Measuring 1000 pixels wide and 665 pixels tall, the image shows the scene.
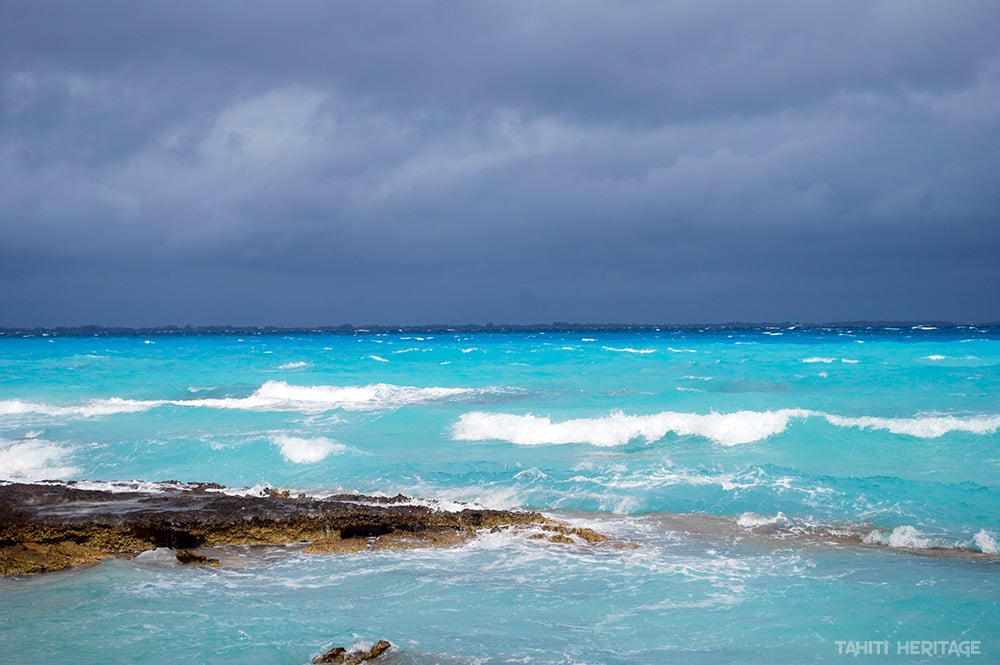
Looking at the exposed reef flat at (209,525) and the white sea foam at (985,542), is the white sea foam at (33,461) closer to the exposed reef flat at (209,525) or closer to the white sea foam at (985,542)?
the exposed reef flat at (209,525)

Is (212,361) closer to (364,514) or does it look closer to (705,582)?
(364,514)

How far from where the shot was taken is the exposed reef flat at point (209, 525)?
9.73 meters

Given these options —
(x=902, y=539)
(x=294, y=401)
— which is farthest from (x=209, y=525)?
(x=294, y=401)

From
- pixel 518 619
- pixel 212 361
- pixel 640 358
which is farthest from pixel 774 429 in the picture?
pixel 212 361

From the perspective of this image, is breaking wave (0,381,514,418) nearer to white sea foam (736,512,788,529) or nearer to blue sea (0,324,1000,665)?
blue sea (0,324,1000,665)

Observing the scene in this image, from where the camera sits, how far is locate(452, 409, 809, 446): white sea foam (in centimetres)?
1961

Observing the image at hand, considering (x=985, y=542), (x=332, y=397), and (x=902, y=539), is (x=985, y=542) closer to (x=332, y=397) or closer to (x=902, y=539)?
(x=902, y=539)

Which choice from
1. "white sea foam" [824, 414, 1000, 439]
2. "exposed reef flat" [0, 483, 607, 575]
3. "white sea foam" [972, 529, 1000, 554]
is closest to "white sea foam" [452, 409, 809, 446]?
"white sea foam" [824, 414, 1000, 439]

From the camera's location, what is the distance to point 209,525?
10352mm

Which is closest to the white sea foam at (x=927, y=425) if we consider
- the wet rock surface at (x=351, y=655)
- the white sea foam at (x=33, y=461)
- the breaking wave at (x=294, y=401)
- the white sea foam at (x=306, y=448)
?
the white sea foam at (x=306, y=448)

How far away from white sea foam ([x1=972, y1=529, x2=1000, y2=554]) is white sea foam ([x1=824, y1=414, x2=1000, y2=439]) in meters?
8.98

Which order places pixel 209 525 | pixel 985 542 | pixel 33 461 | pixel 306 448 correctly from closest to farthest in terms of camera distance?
1. pixel 985 542
2. pixel 209 525
3. pixel 33 461
4. pixel 306 448

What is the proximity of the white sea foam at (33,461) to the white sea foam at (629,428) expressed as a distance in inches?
362

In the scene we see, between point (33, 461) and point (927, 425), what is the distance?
2101 cm
